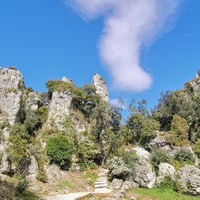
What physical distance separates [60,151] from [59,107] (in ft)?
36.2

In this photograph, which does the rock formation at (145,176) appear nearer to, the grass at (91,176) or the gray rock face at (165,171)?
the gray rock face at (165,171)

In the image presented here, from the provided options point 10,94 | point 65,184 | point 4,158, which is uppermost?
point 10,94

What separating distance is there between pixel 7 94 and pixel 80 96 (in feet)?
41.9

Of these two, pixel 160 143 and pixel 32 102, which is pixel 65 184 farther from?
pixel 32 102

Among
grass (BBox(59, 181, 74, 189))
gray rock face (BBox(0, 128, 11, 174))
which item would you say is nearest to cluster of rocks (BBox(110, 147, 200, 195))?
grass (BBox(59, 181, 74, 189))

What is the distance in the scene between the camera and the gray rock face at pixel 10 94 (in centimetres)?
2702

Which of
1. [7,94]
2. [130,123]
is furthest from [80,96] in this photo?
[7,94]

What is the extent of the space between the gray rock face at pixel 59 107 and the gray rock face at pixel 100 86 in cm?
1001

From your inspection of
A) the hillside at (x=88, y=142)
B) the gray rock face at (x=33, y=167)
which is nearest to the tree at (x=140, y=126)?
the hillside at (x=88, y=142)

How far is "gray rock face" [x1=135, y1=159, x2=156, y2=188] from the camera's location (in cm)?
2019

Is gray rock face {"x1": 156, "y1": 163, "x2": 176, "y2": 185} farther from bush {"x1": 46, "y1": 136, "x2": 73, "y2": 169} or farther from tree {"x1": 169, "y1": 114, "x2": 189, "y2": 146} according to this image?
bush {"x1": 46, "y1": 136, "x2": 73, "y2": 169}

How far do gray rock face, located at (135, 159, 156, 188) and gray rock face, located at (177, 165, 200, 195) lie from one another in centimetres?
236

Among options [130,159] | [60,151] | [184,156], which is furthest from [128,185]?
[60,151]

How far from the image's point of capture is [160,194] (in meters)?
17.6
